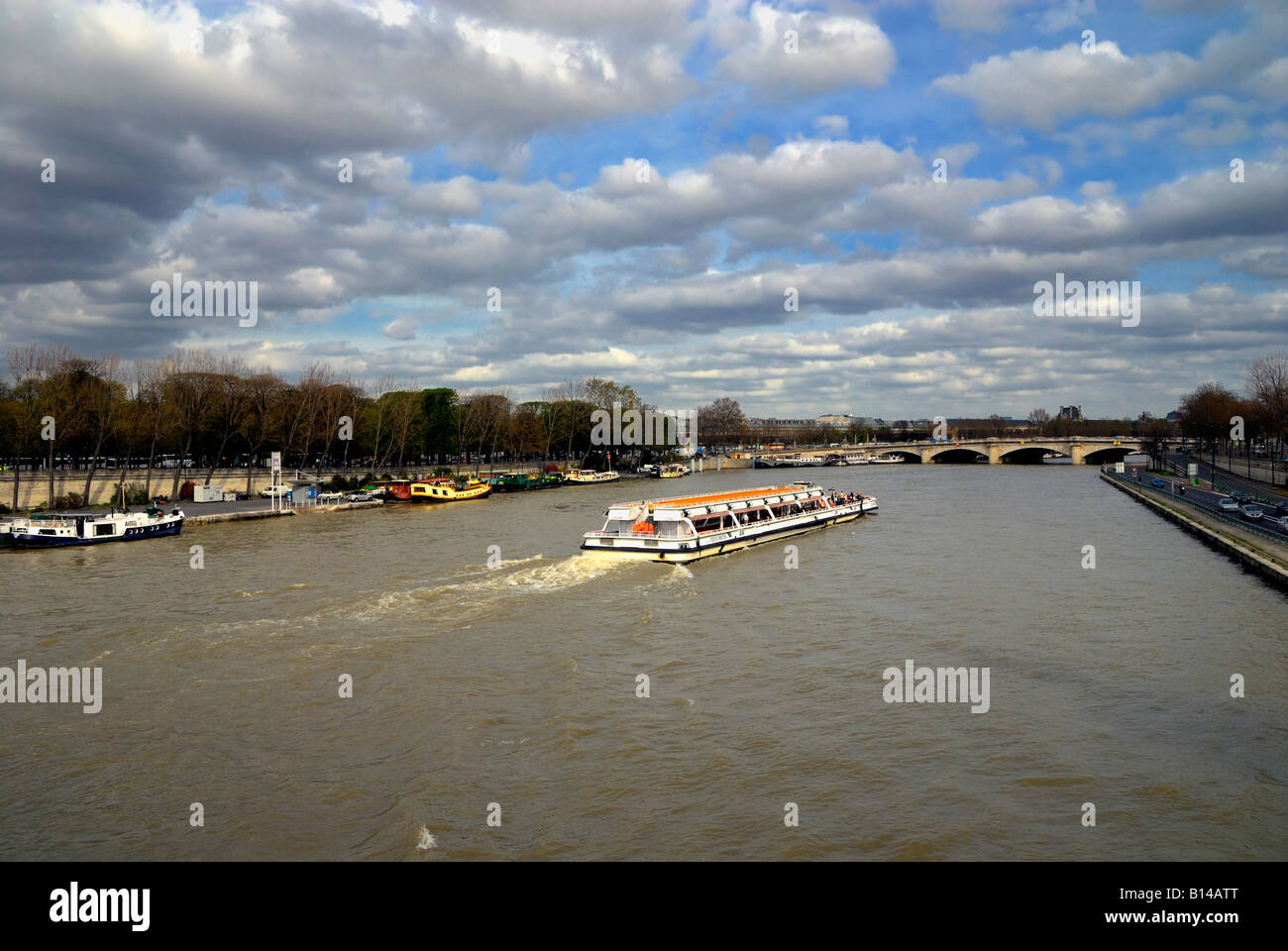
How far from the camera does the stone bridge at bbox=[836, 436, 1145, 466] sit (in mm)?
148750

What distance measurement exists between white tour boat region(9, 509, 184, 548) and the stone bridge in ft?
457

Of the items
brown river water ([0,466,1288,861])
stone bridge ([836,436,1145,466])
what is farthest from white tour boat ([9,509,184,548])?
stone bridge ([836,436,1145,466])

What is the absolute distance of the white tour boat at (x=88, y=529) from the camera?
137 feet

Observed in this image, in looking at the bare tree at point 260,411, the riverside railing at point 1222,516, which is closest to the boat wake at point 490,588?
the riverside railing at point 1222,516

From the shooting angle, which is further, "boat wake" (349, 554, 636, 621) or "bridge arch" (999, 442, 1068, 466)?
"bridge arch" (999, 442, 1068, 466)

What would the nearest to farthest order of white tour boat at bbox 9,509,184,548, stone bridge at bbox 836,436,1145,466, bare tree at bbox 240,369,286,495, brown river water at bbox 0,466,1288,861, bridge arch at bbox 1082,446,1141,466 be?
brown river water at bbox 0,466,1288,861 → white tour boat at bbox 9,509,184,548 → bare tree at bbox 240,369,286,495 → bridge arch at bbox 1082,446,1141,466 → stone bridge at bbox 836,436,1145,466

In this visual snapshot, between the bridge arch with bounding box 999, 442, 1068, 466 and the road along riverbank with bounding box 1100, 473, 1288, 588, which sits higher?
the bridge arch with bounding box 999, 442, 1068, 466

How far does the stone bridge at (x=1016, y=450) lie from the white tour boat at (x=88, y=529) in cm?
13933

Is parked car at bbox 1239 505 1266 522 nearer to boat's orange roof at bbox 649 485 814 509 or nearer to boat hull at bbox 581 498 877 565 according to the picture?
boat hull at bbox 581 498 877 565

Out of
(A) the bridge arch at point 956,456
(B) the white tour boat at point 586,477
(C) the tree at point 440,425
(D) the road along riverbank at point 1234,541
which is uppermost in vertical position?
(C) the tree at point 440,425

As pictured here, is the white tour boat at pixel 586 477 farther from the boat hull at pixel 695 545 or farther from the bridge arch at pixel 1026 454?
the bridge arch at pixel 1026 454

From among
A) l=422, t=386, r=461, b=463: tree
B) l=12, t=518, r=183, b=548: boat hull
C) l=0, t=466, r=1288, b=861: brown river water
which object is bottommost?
l=0, t=466, r=1288, b=861: brown river water
